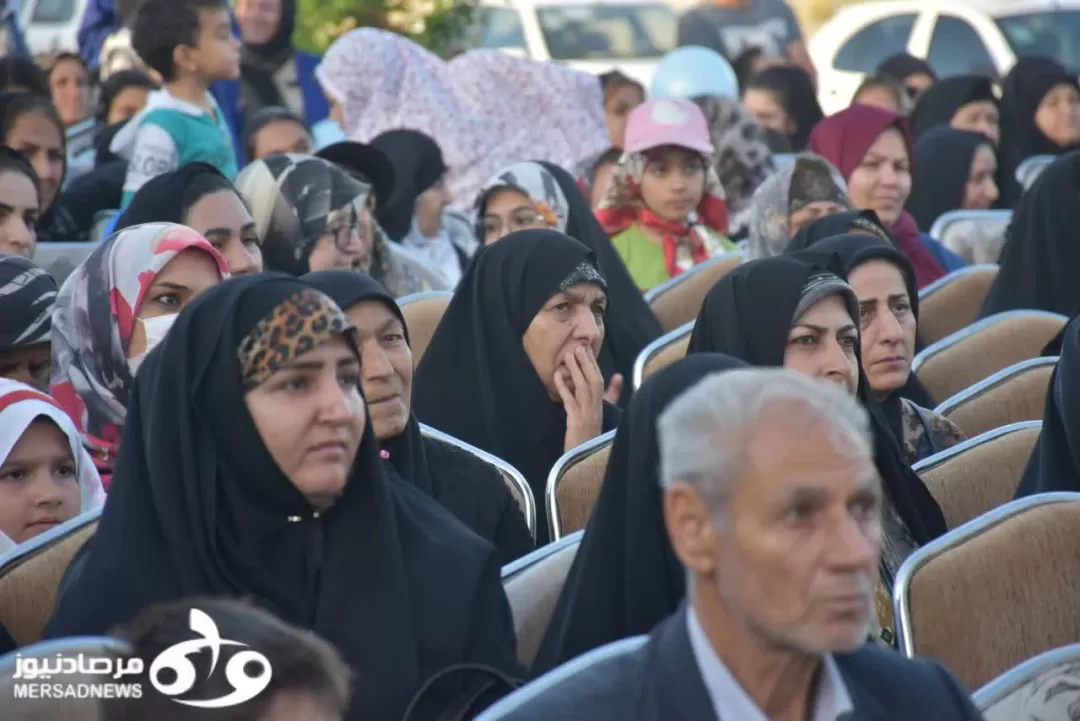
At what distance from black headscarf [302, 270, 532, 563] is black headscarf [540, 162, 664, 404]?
1660 mm

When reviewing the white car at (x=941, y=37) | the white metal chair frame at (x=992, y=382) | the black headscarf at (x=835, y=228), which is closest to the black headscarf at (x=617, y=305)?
the black headscarf at (x=835, y=228)

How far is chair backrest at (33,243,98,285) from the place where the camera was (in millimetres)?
6180

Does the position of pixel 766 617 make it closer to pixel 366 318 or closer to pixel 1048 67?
pixel 366 318

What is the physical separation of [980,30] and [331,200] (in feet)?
32.9

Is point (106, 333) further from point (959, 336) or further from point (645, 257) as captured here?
point (645, 257)

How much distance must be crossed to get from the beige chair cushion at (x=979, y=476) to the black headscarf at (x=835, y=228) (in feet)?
6.09

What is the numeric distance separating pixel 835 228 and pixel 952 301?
2.56 feet

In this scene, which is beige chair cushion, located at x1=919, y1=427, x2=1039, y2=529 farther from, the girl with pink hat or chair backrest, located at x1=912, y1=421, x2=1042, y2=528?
the girl with pink hat

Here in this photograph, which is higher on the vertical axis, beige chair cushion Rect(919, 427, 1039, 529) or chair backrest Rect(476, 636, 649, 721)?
chair backrest Rect(476, 636, 649, 721)

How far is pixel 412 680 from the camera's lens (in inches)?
129

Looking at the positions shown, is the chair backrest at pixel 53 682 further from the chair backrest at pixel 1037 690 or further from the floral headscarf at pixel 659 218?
the floral headscarf at pixel 659 218

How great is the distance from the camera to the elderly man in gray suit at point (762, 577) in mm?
2299

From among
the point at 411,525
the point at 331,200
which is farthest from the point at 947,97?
the point at 411,525

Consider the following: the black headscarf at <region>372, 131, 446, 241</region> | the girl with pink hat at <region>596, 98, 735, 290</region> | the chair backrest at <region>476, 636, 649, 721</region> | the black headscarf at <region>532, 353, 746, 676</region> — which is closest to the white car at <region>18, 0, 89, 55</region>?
the black headscarf at <region>372, 131, 446, 241</region>
